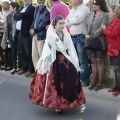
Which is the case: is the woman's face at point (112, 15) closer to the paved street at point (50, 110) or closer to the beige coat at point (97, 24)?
the beige coat at point (97, 24)

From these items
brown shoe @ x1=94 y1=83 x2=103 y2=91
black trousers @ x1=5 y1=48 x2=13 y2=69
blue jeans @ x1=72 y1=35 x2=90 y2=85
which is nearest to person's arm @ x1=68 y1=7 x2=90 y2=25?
blue jeans @ x1=72 y1=35 x2=90 y2=85

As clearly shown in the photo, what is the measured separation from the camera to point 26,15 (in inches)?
305

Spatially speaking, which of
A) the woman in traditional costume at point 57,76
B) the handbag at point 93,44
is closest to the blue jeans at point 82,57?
the handbag at point 93,44

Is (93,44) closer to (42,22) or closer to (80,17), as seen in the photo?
(80,17)

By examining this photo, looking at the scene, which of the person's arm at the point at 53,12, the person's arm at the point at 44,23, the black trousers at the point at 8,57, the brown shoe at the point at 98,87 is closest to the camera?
the brown shoe at the point at 98,87

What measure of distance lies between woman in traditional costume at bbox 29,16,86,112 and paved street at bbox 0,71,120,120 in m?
0.21

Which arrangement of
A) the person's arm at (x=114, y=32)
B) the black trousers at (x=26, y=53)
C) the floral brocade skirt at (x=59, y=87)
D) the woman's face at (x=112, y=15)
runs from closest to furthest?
1. the floral brocade skirt at (x=59, y=87)
2. the person's arm at (x=114, y=32)
3. the woman's face at (x=112, y=15)
4. the black trousers at (x=26, y=53)

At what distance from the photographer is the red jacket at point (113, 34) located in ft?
19.6

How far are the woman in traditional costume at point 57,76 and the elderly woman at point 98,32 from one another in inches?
38.0

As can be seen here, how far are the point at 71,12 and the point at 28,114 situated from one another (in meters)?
2.37

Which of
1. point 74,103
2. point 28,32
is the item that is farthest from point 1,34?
point 74,103

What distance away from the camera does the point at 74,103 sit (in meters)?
5.54

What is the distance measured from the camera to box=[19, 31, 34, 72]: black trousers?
796cm

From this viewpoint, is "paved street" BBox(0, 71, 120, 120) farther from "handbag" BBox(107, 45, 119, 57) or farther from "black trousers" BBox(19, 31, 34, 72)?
"black trousers" BBox(19, 31, 34, 72)
